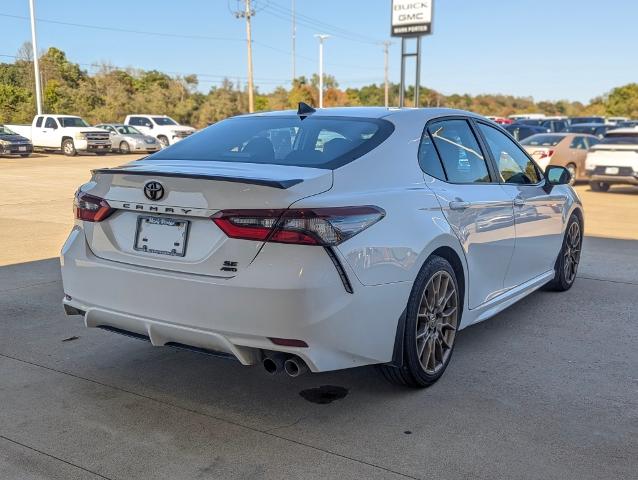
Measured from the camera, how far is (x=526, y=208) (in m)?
5.12

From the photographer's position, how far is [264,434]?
11.1 feet

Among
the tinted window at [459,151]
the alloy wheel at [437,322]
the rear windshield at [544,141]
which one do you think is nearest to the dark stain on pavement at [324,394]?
the alloy wheel at [437,322]

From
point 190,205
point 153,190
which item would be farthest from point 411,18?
point 190,205

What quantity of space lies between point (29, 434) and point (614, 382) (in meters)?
3.29

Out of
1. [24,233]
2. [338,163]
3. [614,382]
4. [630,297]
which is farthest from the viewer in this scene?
[24,233]

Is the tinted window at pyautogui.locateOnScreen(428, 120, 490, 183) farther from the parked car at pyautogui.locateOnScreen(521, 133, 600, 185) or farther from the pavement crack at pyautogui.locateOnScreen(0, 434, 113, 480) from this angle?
the parked car at pyautogui.locateOnScreen(521, 133, 600, 185)

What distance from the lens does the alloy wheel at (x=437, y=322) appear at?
12.7 ft

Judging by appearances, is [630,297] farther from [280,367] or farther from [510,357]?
[280,367]

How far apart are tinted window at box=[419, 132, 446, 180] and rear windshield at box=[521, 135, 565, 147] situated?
49.6 ft

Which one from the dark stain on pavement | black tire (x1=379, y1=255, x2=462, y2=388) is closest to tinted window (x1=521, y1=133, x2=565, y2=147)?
black tire (x1=379, y1=255, x2=462, y2=388)

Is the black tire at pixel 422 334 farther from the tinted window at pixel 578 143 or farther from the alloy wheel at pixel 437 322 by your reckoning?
the tinted window at pixel 578 143

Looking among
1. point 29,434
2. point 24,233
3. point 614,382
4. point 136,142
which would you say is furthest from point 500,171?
point 136,142

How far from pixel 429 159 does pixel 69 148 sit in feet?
103

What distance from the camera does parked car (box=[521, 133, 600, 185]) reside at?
58.9ft
